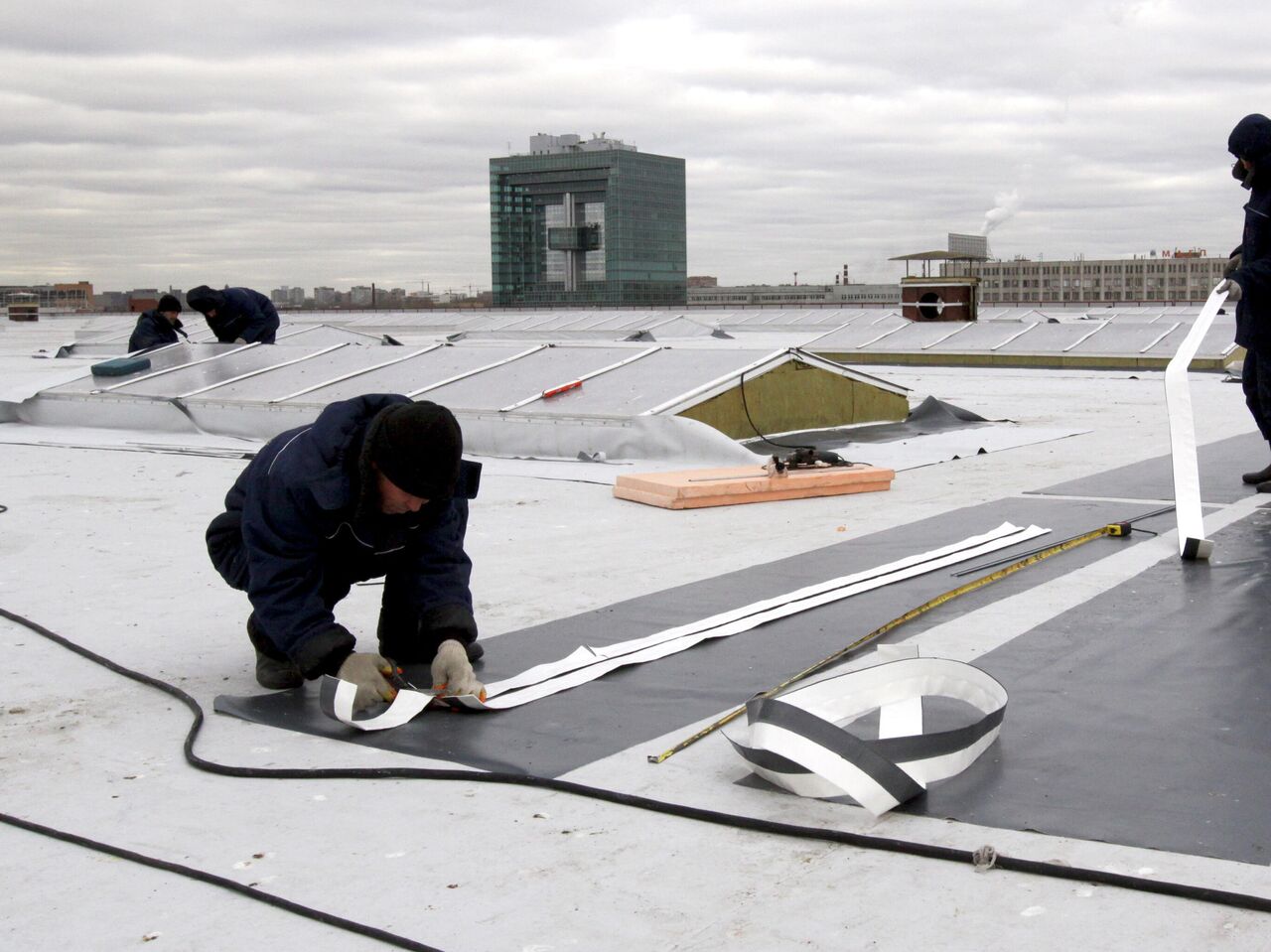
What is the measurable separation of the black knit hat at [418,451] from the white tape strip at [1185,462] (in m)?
3.50

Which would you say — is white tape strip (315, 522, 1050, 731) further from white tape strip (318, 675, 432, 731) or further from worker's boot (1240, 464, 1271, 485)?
worker's boot (1240, 464, 1271, 485)

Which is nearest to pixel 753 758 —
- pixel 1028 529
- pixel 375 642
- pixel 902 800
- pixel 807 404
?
pixel 902 800

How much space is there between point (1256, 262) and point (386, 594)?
5.29 metres

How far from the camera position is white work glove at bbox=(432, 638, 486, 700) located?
3398mm

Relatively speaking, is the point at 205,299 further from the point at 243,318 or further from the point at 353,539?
the point at 353,539

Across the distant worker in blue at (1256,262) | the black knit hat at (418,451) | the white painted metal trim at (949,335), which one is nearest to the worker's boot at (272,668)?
the black knit hat at (418,451)

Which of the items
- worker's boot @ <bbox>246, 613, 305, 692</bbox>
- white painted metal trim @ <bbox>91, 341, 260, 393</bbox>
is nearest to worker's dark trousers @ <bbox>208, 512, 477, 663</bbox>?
worker's boot @ <bbox>246, 613, 305, 692</bbox>

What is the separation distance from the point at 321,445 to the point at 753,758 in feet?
4.63

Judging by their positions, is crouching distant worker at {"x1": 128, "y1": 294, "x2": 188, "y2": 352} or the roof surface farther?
crouching distant worker at {"x1": 128, "y1": 294, "x2": 188, "y2": 352}

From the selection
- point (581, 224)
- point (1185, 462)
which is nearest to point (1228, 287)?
point (1185, 462)

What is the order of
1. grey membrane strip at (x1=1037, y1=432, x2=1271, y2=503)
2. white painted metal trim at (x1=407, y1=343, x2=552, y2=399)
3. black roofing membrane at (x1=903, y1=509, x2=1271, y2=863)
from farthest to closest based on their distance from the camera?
white painted metal trim at (x1=407, y1=343, x2=552, y2=399) < grey membrane strip at (x1=1037, y1=432, x2=1271, y2=503) < black roofing membrane at (x1=903, y1=509, x2=1271, y2=863)

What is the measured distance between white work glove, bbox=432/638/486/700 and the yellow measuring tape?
63 cm

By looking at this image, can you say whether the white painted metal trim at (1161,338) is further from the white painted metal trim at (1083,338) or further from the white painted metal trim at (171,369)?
the white painted metal trim at (171,369)

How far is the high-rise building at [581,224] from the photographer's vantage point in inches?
3142
